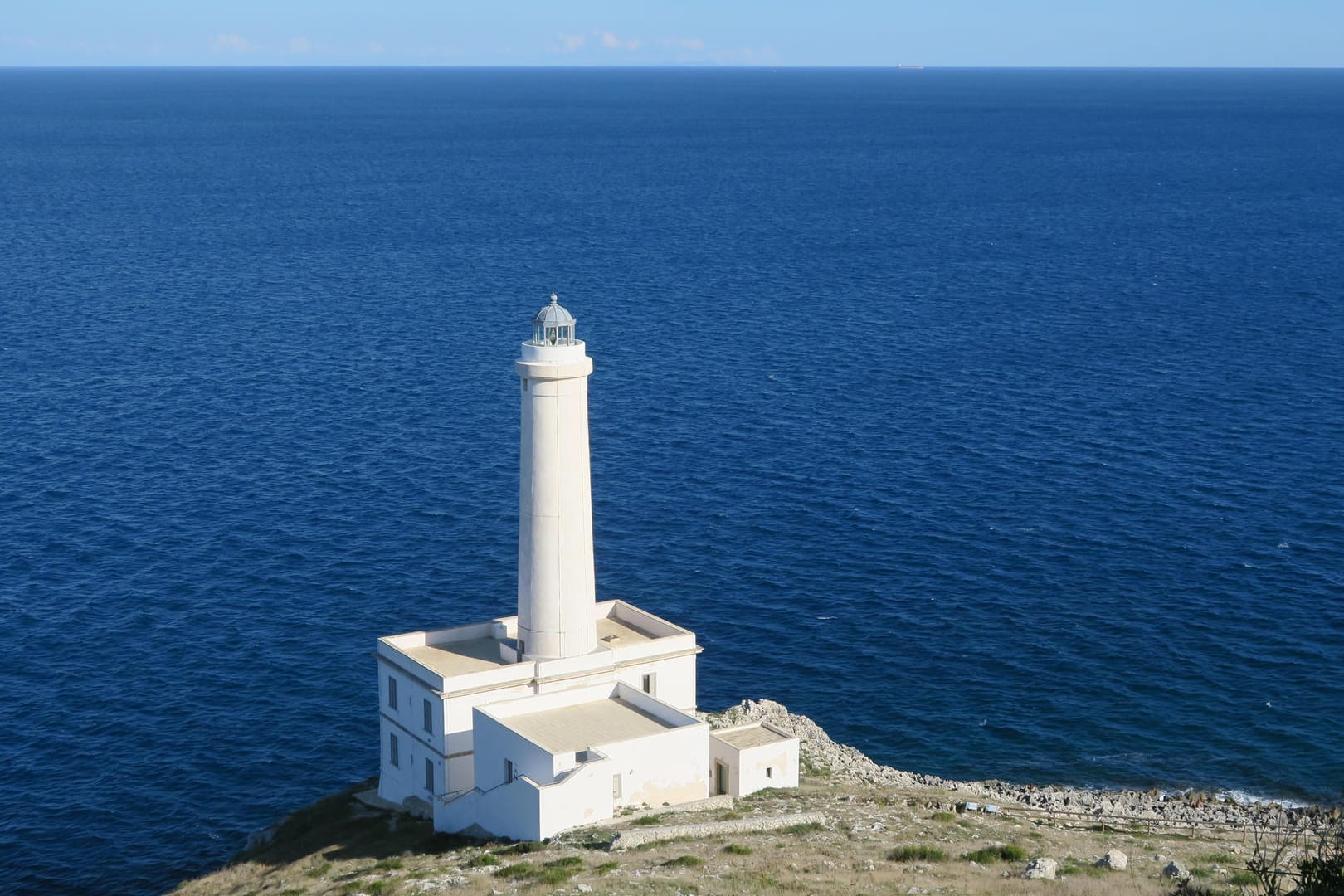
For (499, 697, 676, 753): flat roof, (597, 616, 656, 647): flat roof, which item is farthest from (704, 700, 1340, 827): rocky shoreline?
(499, 697, 676, 753): flat roof

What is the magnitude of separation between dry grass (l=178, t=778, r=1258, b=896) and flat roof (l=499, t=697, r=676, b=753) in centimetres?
370

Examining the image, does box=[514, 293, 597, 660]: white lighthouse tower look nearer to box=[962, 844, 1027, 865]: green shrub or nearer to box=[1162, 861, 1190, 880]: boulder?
box=[962, 844, 1027, 865]: green shrub

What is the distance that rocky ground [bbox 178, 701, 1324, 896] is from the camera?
42.4 metres

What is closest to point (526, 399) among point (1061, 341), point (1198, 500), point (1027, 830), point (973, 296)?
point (1027, 830)

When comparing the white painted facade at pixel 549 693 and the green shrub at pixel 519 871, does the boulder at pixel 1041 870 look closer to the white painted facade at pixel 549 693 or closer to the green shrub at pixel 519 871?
the white painted facade at pixel 549 693

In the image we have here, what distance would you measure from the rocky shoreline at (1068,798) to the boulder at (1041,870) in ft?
40.1

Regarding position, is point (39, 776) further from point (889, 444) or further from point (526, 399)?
point (889, 444)

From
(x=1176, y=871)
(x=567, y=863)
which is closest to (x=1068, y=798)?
(x=1176, y=871)

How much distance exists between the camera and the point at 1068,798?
61219 mm

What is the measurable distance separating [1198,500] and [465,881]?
6645 centimetres

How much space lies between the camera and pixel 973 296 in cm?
16312

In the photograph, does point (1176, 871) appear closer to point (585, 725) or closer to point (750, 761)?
point (750, 761)

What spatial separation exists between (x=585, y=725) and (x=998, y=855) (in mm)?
15632

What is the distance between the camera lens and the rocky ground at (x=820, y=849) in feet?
139
